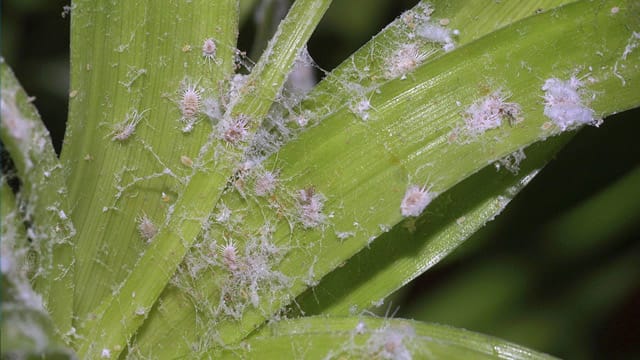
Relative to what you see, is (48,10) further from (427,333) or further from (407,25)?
(427,333)

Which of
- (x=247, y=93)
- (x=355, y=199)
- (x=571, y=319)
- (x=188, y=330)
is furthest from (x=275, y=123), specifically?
(x=571, y=319)

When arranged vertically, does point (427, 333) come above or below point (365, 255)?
below

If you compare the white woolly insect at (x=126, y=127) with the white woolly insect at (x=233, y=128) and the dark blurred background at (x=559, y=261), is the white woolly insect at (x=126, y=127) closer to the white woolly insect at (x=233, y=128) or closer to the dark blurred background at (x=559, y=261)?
the white woolly insect at (x=233, y=128)

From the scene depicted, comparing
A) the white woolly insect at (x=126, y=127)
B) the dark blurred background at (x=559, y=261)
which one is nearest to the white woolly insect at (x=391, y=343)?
the white woolly insect at (x=126, y=127)

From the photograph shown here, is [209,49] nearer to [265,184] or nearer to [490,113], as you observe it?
[265,184]

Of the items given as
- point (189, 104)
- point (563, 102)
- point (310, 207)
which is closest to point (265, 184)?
point (310, 207)

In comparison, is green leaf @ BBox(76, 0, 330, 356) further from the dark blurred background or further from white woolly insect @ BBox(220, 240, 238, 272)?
the dark blurred background
